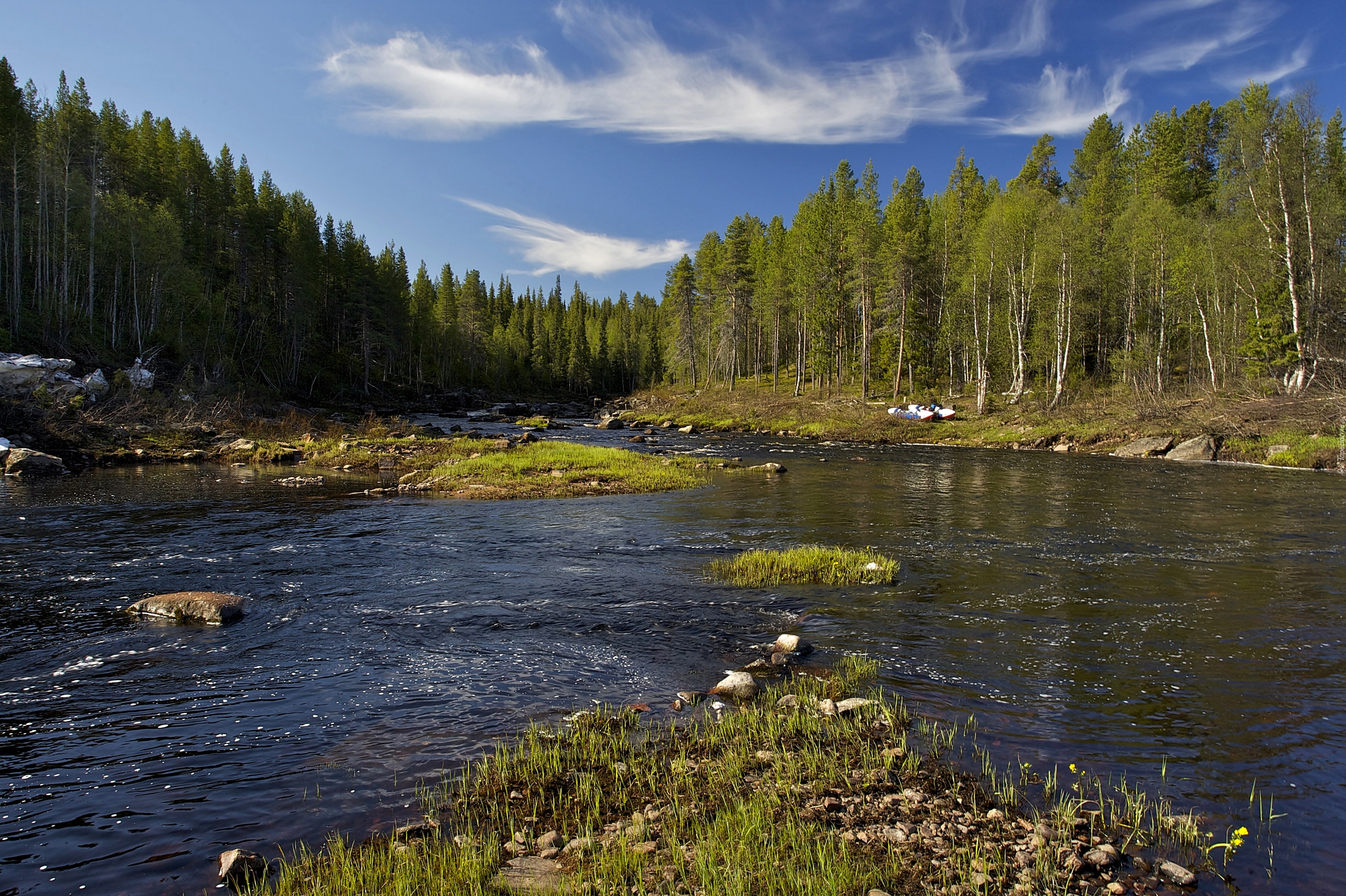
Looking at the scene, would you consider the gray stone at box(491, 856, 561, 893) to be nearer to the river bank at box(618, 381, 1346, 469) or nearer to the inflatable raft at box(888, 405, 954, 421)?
the river bank at box(618, 381, 1346, 469)

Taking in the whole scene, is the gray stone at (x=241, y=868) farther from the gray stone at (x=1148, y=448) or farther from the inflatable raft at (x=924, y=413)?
the inflatable raft at (x=924, y=413)

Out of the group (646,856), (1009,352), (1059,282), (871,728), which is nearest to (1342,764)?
(871,728)

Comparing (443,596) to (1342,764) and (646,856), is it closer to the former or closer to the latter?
(646,856)

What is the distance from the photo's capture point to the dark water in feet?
19.9

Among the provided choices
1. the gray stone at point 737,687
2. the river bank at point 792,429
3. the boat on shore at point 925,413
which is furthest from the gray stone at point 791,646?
the boat on shore at point 925,413

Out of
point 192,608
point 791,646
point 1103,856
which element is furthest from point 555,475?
point 1103,856

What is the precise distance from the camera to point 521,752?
267 inches

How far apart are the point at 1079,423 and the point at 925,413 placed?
38.3 feet

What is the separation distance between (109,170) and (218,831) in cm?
7881

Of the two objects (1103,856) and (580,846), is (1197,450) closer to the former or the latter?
(1103,856)

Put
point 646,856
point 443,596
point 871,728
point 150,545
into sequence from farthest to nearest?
point 150,545 → point 443,596 → point 871,728 → point 646,856

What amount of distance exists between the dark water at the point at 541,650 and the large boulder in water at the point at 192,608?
0.33 meters

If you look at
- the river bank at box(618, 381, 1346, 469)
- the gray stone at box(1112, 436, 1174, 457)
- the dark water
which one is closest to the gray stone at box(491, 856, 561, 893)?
the dark water

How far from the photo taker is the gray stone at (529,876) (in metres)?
4.70
